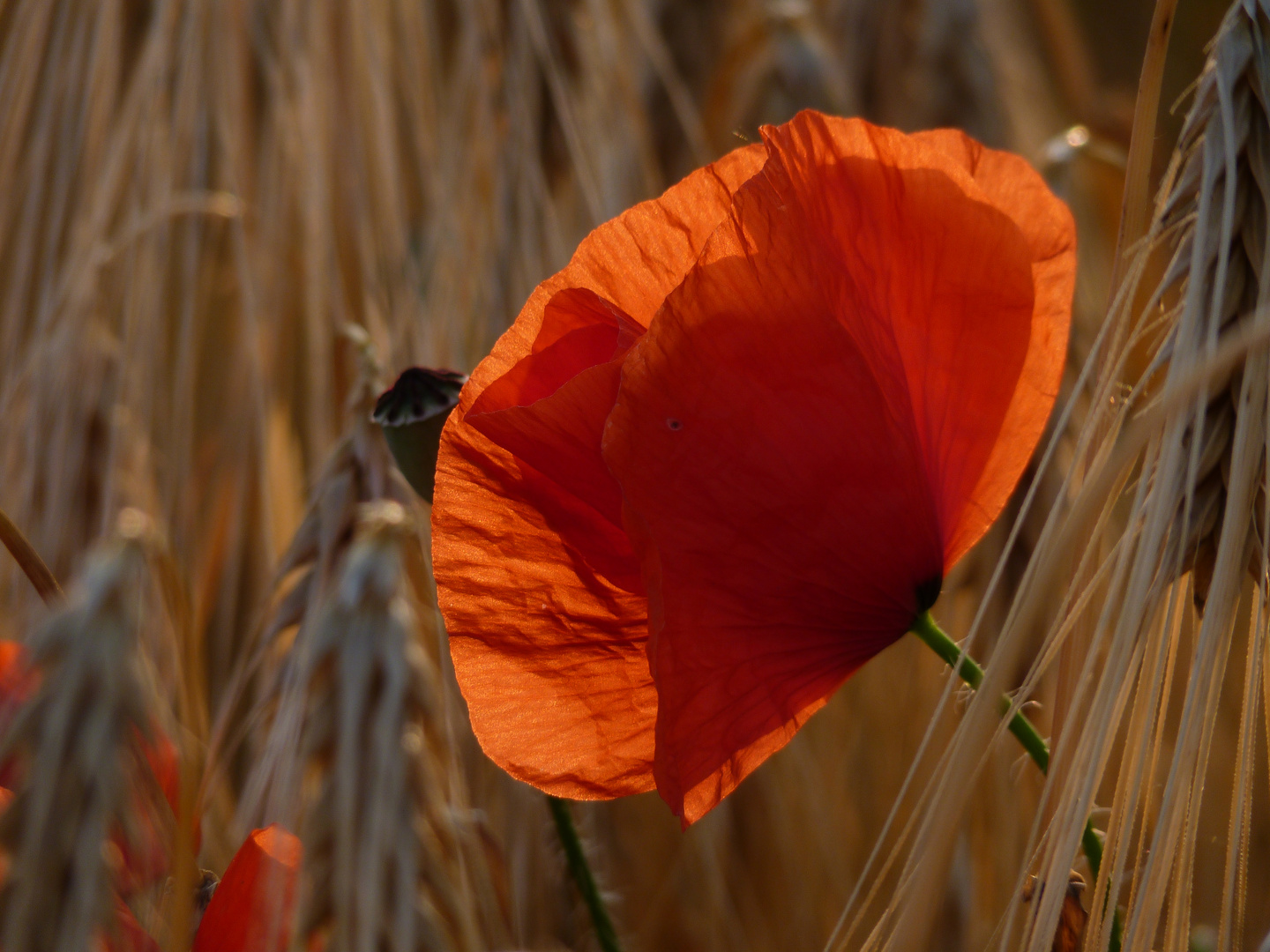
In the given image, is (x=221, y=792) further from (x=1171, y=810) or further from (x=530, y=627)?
(x=1171, y=810)

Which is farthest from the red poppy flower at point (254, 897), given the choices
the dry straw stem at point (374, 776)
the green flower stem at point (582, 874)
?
the green flower stem at point (582, 874)

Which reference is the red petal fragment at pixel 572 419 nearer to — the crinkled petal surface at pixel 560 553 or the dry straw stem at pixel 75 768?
the crinkled petal surface at pixel 560 553

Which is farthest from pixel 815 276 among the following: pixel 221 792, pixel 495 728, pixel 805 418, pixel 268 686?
pixel 221 792

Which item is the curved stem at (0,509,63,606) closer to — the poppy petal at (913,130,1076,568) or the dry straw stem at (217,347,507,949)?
the dry straw stem at (217,347,507,949)

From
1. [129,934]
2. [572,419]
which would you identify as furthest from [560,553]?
[129,934]

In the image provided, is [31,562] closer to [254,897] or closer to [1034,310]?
[254,897]

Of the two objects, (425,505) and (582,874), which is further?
(425,505)
